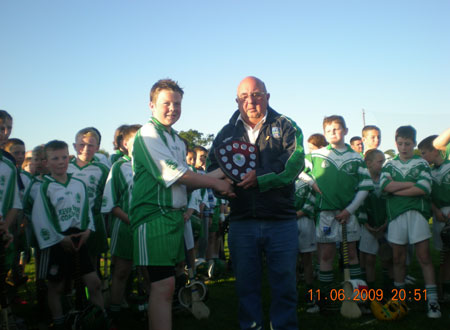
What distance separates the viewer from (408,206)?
4.38 metres

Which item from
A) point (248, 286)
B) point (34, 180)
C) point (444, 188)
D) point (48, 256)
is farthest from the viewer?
point (34, 180)

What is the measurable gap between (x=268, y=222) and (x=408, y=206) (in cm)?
228

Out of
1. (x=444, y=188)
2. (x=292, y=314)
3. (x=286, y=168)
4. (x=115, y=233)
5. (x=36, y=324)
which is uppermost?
(x=286, y=168)

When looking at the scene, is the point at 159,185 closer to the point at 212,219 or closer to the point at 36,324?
the point at 36,324

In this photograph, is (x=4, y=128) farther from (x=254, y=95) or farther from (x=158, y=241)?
(x=254, y=95)

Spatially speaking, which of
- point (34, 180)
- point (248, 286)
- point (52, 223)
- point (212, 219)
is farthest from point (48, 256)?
point (212, 219)

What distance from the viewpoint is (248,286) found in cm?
304

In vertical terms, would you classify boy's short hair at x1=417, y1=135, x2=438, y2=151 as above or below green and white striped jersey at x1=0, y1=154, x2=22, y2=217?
above

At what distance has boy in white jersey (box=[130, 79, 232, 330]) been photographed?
2.69 metres

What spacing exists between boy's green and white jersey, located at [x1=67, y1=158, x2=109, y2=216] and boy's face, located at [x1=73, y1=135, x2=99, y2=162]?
0.12 metres

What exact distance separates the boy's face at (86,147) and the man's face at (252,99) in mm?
2736

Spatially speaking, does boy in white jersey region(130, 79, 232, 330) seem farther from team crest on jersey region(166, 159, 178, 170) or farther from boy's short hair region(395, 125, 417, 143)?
boy's short hair region(395, 125, 417, 143)

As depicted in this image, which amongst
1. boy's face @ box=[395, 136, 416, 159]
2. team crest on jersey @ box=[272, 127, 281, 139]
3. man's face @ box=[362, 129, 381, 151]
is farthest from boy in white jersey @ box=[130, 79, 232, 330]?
man's face @ box=[362, 129, 381, 151]

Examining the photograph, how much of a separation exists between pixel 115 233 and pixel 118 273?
0.46 meters
